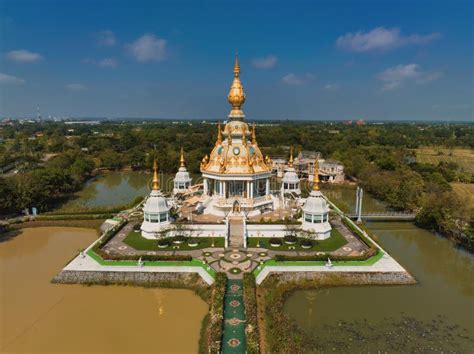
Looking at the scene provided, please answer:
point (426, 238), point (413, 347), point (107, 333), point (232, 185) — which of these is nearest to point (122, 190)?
point (232, 185)

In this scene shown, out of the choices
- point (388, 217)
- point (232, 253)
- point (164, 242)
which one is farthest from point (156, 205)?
point (388, 217)

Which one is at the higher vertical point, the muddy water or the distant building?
the distant building

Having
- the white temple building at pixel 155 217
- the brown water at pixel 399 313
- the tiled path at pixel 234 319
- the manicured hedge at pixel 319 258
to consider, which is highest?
the white temple building at pixel 155 217

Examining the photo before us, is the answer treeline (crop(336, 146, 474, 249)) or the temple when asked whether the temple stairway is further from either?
treeline (crop(336, 146, 474, 249))

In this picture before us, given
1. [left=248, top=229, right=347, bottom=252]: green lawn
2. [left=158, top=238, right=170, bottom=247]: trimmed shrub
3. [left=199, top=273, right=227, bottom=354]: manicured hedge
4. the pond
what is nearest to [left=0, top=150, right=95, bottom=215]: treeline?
the pond

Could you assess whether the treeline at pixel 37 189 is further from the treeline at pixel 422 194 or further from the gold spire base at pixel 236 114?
the treeline at pixel 422 194

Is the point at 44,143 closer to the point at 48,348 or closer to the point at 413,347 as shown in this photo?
the point at 48,348

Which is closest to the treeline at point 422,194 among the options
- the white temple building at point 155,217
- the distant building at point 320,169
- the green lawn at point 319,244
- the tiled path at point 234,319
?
the distant building at point 320,169
